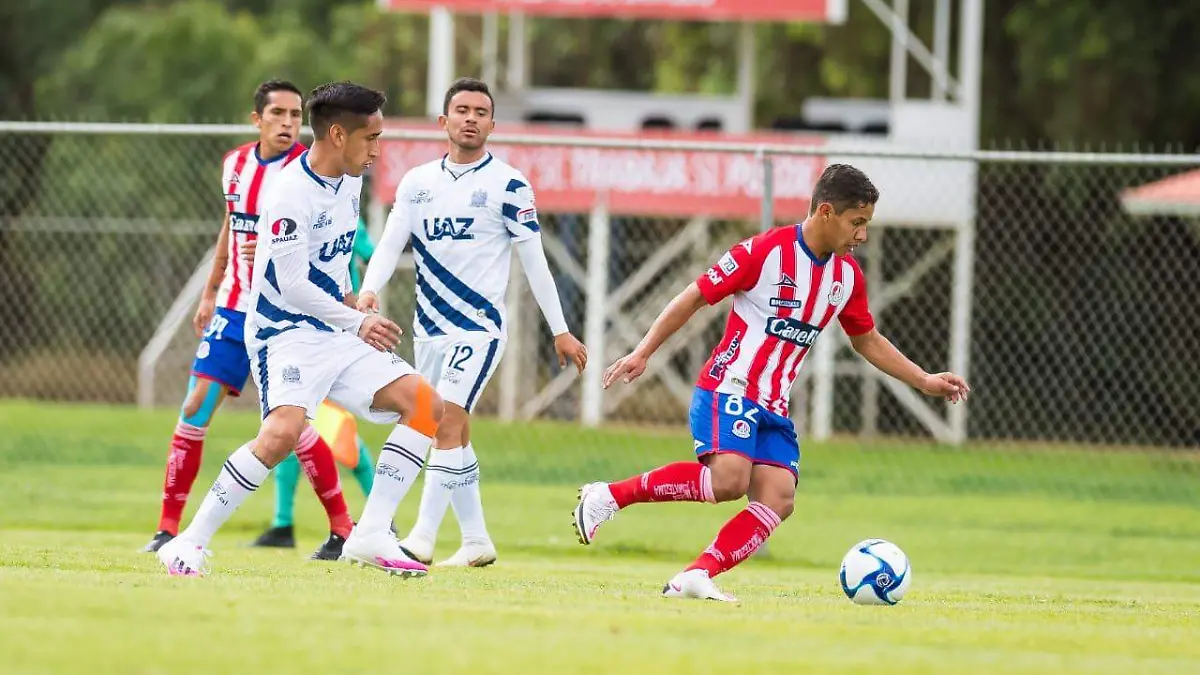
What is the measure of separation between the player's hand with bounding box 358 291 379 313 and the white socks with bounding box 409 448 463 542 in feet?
3.17

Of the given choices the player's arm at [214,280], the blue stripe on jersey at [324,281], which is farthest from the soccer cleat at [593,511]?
the player's arm at [214,280]

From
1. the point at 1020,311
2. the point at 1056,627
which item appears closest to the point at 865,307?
the point at 1056,627

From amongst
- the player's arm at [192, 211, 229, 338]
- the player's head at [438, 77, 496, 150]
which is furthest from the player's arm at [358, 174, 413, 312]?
the player's arm at [192, 211, 229, 338]

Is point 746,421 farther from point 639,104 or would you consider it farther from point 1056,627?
point 639,104

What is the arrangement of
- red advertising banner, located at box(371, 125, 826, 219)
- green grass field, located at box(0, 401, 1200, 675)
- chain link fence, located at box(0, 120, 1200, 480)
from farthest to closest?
red advertising banner, located at box(371, 125, 826, 219)
chain link fence, located at box(0, 120, 1200, 480)
green grass field, located at box(0, 401, 1200, 675)

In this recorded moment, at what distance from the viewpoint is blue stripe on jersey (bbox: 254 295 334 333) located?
7441 millimetres

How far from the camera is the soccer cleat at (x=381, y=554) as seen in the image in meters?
7.68

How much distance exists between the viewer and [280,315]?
745 cm

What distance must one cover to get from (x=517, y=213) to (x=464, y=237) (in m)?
0.26

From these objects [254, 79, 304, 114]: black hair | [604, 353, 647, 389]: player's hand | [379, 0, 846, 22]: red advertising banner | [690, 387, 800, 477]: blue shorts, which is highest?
[379, 0, 846, 22]: red advertising banner

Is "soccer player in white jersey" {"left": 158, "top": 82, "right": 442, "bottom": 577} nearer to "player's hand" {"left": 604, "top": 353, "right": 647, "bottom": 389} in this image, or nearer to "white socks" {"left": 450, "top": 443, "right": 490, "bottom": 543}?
"player's hand" {"left": 604, "top": 353, "right": 647, "bottom": 389}

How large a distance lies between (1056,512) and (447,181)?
6962mm

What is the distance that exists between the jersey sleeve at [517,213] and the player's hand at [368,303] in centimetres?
82

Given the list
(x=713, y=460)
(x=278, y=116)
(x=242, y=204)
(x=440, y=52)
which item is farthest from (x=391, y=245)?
(x=440, y=52)
